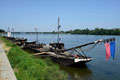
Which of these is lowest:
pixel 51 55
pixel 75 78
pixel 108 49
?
pixel 75 78

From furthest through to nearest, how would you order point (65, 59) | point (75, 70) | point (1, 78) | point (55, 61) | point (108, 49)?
point (55, 61) < point (65, 59) < point (75, 70) < point (108, 49) < point (1, 78)

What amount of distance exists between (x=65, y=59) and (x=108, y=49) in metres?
6.08

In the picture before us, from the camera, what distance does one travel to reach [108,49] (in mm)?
12844

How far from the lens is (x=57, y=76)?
9.85 m

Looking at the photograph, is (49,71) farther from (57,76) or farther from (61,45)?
(61,45)

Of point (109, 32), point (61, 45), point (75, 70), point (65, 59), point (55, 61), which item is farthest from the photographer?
point (109, 32)

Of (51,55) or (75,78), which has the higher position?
(51,55)

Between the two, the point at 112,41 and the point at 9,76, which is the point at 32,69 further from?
the point at 112,41

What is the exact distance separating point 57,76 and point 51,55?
9.49 meters

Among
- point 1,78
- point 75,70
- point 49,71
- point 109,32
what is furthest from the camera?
point 109,32

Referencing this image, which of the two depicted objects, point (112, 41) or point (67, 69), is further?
point (67, 69)

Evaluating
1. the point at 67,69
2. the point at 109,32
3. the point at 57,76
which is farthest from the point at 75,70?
the point at 109,32

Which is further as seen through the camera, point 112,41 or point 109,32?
point 109,32

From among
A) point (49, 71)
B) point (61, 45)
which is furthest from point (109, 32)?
point (49, 71)
